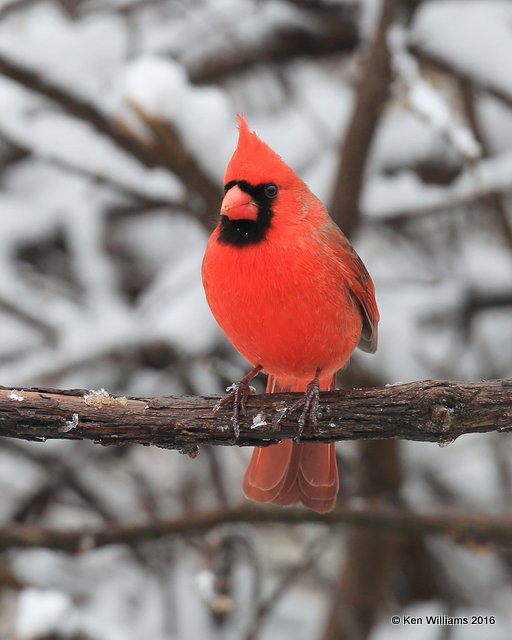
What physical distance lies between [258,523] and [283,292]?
1.31 m

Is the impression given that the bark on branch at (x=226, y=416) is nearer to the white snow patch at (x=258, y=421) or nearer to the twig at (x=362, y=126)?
the white snow patch at (x=258, y=421)

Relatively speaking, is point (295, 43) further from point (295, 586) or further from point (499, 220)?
point (295, 586)

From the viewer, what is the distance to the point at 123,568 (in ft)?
16.4

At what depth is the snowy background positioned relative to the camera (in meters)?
4.12

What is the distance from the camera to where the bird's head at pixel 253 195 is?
299 cm

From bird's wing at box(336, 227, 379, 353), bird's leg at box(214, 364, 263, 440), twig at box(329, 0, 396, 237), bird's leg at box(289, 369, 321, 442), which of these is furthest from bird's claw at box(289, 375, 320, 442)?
twig at box(329, 0, 396, 237)

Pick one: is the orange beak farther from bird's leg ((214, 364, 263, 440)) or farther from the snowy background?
the snowy background

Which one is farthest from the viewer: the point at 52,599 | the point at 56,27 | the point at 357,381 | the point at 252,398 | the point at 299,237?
the point at 56,27

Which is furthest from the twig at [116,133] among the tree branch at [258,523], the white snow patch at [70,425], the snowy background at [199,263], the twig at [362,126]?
the white snow patch at [70,425]

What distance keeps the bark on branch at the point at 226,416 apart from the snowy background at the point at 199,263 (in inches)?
52.1

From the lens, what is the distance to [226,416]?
2.61 meters

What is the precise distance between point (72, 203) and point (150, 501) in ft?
5.30

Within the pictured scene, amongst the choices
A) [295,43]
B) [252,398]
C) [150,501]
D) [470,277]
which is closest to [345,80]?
[295,43]

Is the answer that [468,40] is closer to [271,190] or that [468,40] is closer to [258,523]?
[271,190]
